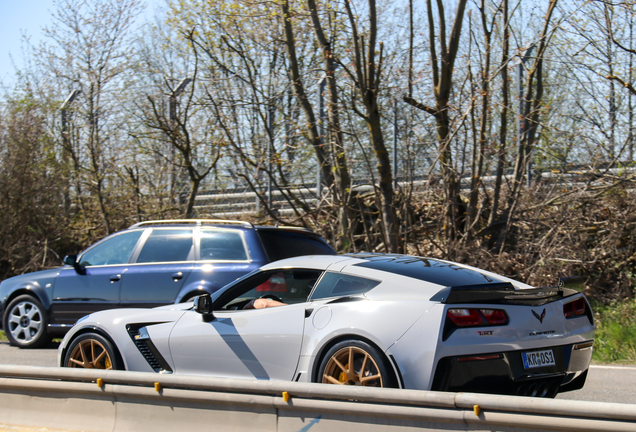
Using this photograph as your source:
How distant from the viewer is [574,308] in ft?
16.1

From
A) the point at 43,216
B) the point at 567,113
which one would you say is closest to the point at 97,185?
the point at 43,216

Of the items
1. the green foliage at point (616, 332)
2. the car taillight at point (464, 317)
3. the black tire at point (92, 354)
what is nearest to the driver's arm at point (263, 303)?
the black tire at point (92, 354)

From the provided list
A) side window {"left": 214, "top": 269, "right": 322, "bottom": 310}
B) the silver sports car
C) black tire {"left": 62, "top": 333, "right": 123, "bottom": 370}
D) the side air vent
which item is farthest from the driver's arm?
black tire {"left": 62, "top": 333, "right": 123, "bottom": 370}

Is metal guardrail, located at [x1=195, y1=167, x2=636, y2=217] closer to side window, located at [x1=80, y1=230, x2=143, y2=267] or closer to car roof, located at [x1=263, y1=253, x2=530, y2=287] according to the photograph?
side window, located at [x1=80, y1=230, x2=143, y2=267]

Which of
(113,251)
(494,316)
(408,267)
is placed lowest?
(494,316)

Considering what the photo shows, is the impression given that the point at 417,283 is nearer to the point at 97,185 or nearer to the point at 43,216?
the point at 97,185

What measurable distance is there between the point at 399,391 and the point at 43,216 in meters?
15.5

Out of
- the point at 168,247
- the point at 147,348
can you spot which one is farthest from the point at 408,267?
the point at 168,247

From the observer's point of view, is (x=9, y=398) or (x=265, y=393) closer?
(x=265, y=393)

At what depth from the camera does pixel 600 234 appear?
11.7m

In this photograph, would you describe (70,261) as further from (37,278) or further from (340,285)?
(340,285)

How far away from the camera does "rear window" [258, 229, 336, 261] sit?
8.10 metres

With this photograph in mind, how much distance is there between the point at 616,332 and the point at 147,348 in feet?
22.1

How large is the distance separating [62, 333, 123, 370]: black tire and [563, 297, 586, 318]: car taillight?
387cm
